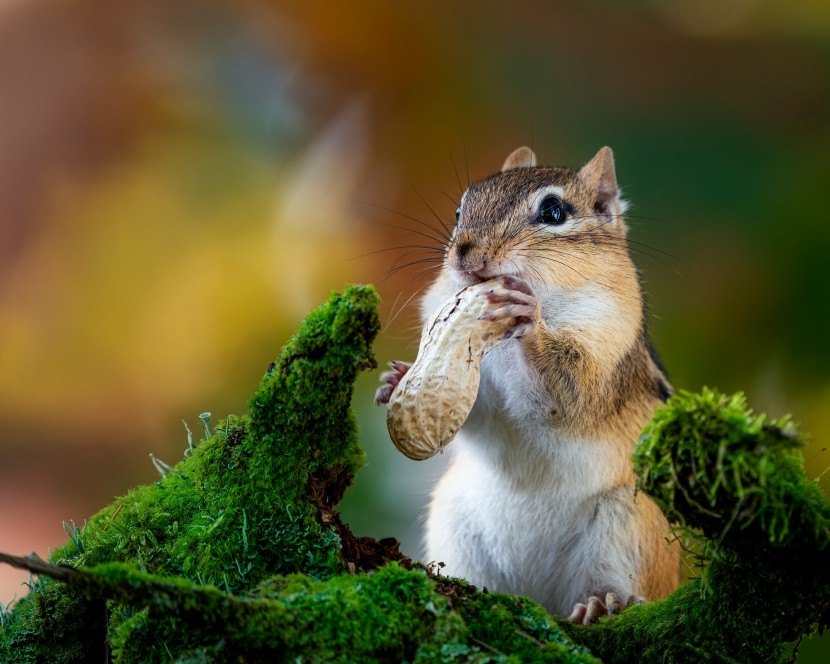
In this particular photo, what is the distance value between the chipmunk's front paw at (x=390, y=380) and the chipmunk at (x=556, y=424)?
30 cm

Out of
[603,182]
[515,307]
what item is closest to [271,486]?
[515,307]

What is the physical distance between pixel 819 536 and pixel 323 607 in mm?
692

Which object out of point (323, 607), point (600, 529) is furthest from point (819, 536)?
point (600, 529)

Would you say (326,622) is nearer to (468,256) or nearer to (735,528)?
(735,528)

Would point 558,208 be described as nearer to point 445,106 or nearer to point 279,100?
point 445,106

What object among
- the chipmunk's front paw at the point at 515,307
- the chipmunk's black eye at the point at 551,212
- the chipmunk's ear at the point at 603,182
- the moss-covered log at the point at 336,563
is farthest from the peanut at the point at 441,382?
the chipmunk's ear at the point at 603,182

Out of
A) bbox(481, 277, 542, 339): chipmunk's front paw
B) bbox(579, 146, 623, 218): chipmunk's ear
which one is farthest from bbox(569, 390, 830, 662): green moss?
bbox(579, 146, 623, 218): chipmunk's ear

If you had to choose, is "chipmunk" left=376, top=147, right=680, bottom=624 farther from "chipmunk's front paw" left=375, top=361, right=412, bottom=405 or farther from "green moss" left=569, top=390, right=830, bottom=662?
"green moss" left=569, top=390, right=830, bottom=662

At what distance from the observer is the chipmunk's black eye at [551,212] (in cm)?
230

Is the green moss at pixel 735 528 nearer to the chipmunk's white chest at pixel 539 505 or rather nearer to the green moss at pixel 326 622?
the green moss at pixel 326 622

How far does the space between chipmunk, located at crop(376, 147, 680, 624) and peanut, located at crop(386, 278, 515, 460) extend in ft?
0.96

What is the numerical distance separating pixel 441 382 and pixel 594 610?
0.72 meters

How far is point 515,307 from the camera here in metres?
1.85

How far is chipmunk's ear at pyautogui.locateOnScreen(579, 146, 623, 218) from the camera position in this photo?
8.40 ft
